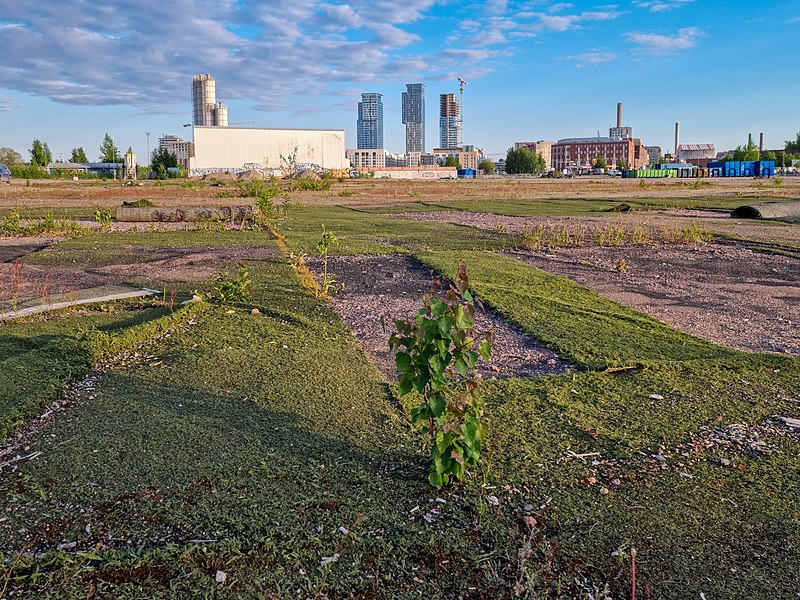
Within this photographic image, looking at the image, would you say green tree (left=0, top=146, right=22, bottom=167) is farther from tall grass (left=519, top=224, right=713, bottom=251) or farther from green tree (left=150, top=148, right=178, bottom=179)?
tall grass (left=519, top=224, right=713, bottom=251)

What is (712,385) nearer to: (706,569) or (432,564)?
(706,569)

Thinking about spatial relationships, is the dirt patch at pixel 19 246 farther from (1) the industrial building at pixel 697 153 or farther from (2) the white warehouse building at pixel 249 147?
(1) the industrial building at pixel 697 153

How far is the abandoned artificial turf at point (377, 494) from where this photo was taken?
267 cm

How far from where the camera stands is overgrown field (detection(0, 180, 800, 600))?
8.79ft

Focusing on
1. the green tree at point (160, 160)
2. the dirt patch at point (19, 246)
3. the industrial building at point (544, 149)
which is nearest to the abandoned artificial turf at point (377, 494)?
the dirt patch at point (19, 246)

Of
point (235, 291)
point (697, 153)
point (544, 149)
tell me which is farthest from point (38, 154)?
point (697, 153)

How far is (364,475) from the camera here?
3.46 metres

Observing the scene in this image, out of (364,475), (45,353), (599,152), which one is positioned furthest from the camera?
(599,152)

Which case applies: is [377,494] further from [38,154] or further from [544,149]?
[544,149]

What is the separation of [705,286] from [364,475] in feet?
22.4

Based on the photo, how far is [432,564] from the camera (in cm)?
275

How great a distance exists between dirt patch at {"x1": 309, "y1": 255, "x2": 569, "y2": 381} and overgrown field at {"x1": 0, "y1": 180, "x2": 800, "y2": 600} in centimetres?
23

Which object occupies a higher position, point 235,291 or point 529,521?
point 235,291

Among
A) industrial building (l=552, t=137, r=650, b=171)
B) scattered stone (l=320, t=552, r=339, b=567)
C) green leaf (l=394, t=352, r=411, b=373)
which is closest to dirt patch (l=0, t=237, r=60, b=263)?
green leaf (l=394, t=352, r=411, b=373)
